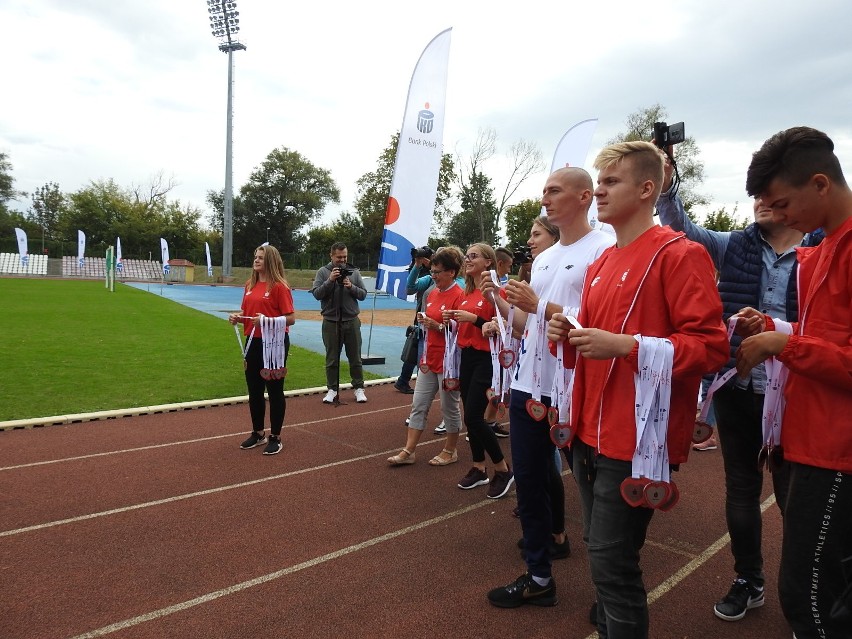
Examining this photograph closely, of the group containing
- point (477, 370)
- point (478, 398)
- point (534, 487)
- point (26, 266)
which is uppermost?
point (477, 370)

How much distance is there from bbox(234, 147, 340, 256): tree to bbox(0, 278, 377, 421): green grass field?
43.2 m

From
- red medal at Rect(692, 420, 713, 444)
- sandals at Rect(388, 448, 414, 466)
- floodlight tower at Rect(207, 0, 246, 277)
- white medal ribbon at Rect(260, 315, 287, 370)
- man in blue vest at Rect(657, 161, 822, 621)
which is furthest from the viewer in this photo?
floodlight tower at Rect(207, 0, 246, 277)

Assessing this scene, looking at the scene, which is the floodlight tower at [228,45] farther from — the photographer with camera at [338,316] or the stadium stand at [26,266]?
the photographer with camera at [338,316]

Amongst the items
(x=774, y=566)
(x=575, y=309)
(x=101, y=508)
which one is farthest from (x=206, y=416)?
(x=774, y=566)

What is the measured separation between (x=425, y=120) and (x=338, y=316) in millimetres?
3202

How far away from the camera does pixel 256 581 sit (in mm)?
3111

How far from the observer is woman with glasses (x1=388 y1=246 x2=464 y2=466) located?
4.93 meters

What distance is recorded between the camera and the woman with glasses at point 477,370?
14.2 feet

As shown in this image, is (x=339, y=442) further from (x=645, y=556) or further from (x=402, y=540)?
(x=645, y=556)

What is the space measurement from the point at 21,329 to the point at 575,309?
15.0m

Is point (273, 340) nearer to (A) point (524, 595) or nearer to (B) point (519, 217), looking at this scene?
(A) point (524, 595)

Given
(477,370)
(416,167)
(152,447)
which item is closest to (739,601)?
(477,370)

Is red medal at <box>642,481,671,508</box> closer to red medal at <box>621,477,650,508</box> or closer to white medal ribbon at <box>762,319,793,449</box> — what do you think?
red medal at <box>621,477,650,508</box>

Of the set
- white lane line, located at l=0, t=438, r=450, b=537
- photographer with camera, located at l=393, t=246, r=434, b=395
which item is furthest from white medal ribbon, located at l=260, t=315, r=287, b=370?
photographer with camera, located at l=393, t=246, r=434, b=395
